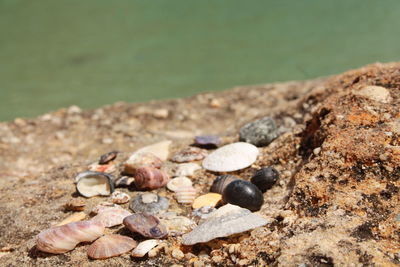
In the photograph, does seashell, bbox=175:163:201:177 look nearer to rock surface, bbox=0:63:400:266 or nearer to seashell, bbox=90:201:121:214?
rock surface, bbox=0:63:400:266

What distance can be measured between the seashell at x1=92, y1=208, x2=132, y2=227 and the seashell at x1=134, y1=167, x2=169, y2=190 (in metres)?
0.28

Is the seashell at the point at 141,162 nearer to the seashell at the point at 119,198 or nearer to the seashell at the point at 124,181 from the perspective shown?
the seashell at the point at 124,181

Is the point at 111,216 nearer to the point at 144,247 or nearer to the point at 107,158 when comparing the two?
the point at 144,247

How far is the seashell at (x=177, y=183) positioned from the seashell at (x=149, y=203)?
11 centimetres

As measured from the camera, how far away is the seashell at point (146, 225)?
Result: 2027 millimetres

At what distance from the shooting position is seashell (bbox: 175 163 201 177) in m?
2.68

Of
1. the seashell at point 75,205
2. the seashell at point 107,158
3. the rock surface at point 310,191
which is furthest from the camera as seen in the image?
the seashell at point 107,158

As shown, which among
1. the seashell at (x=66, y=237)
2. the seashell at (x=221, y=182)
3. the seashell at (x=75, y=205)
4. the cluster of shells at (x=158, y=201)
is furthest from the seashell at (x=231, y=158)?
the seashell at (x=66, y=237)

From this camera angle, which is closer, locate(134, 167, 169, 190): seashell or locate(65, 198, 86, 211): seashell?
locate(65, 198, 86, 211): seashell

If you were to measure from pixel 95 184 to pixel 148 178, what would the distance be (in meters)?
0.29

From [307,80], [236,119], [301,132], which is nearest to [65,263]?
[301,132]

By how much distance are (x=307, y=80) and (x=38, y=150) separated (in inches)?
103

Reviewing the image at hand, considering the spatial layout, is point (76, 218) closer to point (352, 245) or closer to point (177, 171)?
point (177, 171)

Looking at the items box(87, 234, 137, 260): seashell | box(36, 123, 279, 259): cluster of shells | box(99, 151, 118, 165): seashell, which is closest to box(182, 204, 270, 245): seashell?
box(36, 123, 279, 259): cluster of shells
